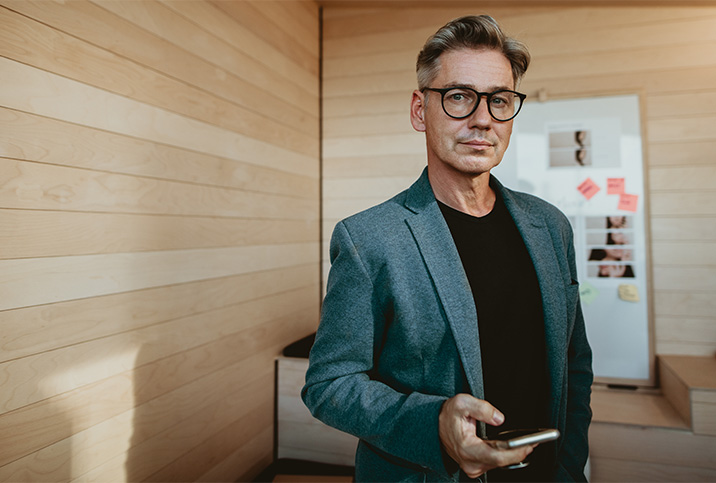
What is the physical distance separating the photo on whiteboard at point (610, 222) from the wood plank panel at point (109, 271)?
5.42 ft

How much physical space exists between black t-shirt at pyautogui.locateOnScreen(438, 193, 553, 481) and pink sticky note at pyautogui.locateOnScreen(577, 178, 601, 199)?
57.3 inches

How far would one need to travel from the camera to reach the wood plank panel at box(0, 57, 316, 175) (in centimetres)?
99

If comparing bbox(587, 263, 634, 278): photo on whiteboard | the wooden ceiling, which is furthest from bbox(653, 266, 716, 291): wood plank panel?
the wooden ceiling

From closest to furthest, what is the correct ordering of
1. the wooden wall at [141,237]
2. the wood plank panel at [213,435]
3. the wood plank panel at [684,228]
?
the wooden wall at [141,237], the wood plank panel at [213,435], the wood plank panel at [684,228]

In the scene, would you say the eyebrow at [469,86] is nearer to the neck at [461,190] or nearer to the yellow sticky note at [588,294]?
the neck at [461,190]

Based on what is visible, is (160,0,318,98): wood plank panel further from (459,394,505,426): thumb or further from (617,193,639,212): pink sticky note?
(617,193,639,212): pink sticky note

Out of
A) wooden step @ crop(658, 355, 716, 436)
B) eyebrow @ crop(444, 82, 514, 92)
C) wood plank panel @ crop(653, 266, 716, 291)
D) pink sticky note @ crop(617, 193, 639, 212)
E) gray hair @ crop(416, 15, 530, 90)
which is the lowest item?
wooden step @ crop(658, 355, 716, 436)

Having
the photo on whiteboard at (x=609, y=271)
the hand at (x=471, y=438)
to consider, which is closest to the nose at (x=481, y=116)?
the hand at (x=471, y=438)

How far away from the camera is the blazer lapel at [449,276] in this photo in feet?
2.70

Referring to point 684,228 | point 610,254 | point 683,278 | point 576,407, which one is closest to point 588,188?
point 610,254

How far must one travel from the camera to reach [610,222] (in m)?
2.18

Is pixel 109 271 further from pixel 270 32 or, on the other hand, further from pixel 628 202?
pixel 628 202

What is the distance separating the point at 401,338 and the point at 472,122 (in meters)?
0.47

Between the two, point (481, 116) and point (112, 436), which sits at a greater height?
point (481, 116)
